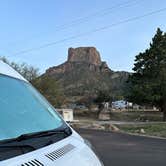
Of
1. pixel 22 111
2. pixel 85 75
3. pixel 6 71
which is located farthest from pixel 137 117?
pixel 22 111

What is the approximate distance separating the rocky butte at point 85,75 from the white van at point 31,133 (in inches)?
3488

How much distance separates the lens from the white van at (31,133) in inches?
108

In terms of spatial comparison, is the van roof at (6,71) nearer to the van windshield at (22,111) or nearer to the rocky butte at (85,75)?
the van windshield at (22,111)

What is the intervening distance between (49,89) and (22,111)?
208 ft

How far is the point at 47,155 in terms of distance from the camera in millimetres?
2918

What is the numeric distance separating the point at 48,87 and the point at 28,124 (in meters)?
63.3

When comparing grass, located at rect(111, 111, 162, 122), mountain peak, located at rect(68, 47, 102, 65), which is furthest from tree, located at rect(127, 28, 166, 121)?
mountain peak, located at rect(68, 47, 102, 65)

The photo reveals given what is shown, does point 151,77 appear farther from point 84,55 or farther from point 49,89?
point 84,55

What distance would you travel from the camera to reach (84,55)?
14625 centimetres

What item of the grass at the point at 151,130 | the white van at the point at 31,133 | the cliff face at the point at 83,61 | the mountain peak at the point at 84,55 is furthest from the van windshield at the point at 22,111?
the mountain peak at the point at 84,55

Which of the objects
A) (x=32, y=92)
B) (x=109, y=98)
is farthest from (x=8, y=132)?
(x=109, y=98)

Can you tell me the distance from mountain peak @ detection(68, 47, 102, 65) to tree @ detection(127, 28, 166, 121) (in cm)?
7335

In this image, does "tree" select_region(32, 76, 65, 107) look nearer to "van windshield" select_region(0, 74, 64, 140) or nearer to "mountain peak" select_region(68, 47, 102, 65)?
"van windshield" select_region(0, 74, 64, 140)

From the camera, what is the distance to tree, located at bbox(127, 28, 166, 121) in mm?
59469
